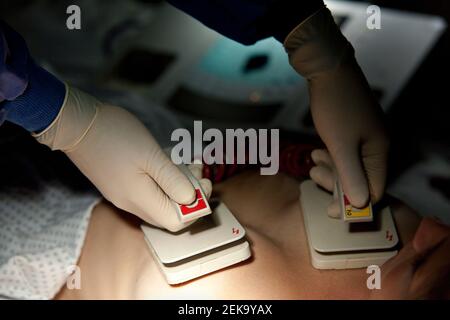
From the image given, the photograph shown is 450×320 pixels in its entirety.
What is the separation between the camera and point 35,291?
3.78 ft

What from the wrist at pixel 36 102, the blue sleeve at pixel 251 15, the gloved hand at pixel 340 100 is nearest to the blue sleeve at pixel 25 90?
the wrist at pixel 36 102

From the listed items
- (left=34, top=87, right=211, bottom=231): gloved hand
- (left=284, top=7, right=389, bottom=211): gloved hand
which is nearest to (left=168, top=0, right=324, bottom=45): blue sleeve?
(left=284, top=7, right=389, bottom=211): gloved hand

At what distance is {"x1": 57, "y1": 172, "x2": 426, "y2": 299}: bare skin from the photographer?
987 millimetres

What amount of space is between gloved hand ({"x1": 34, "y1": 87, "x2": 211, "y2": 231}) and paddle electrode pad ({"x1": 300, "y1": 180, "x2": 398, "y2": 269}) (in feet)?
0.75

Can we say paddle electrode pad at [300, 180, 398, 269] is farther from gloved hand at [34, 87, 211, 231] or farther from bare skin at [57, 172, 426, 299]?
gloved hand at [34, 87, 211, 231]

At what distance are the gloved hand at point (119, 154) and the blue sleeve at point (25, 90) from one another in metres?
0.02

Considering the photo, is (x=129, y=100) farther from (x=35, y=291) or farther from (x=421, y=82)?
(x=421, y=82)

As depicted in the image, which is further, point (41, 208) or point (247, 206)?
point (41, 208)

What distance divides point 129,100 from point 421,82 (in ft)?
2.99

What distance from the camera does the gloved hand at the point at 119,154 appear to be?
103 cm

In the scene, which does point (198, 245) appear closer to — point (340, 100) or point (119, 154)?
point (119, 154)

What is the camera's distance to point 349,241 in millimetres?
1028
